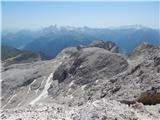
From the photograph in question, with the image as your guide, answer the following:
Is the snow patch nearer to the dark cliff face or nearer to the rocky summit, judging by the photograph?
the rocky summit

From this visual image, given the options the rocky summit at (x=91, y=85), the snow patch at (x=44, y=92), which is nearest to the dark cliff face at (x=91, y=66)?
the rocky summit at (x=91, y=85)

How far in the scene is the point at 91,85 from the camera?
105 metres

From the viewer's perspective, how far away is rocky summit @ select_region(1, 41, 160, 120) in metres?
28.6

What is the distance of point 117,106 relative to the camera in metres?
28.1

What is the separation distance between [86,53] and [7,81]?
4144 cm

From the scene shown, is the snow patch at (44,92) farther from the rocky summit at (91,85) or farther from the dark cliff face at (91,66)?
the dark cliff face at (91,66)

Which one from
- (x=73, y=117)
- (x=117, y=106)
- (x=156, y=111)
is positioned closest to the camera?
(x=73, y=117)

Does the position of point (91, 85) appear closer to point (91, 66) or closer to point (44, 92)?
point (91, 66)

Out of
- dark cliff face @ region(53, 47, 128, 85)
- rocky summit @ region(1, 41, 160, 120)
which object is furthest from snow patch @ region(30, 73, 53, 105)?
dark cliff face @ region(53, 47, 128, 85)

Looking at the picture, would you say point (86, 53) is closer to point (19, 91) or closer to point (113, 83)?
point (19, 91)

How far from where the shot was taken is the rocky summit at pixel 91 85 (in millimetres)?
28578

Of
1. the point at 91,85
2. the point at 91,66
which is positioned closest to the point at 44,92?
the point at 91,66

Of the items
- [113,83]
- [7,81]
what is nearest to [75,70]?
[7,81]

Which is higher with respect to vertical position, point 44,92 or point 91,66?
point 91,66
